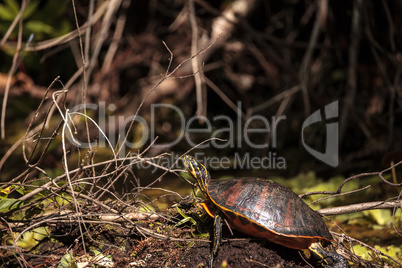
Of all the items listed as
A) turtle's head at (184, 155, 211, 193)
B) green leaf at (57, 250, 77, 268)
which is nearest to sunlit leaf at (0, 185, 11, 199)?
green leaf at (57, 250, 77, 268)

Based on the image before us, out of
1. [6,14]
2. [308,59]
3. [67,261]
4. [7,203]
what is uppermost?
[6,14]

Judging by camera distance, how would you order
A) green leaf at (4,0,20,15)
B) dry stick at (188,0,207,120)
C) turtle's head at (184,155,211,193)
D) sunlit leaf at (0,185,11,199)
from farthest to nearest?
green leaf at (4,0,20,15) < dry stick at (188,0,207,120) < turtle's head at (184,155,211,193) < sunlit leaf at (0,185,11,199)

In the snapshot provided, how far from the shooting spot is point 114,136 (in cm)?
533

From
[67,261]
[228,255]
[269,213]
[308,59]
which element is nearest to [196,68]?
[308,59]

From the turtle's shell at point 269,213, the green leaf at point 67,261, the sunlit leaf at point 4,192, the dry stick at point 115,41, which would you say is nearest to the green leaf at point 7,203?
the sunlit leaf at point 4,192

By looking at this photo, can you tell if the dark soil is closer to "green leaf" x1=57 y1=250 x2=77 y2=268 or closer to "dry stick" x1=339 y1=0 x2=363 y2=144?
"green leaf" x1=57 y1=250 x2=77 y2=268

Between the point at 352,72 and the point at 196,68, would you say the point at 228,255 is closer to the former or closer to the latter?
the point at 196,68

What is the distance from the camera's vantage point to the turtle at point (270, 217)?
6.38 feet

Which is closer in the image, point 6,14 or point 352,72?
point 352,72

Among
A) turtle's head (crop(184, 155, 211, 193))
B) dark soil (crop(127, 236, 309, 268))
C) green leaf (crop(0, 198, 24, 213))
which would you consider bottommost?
dark soil (crop(127, 236, 309, 268))

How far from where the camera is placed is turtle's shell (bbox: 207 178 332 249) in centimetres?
194

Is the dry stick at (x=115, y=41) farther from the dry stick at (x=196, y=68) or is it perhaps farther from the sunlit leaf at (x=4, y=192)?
the sunlit leaf at (x=4, y=192)

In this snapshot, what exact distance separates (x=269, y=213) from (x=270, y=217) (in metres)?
0.03

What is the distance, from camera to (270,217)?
1979mm
